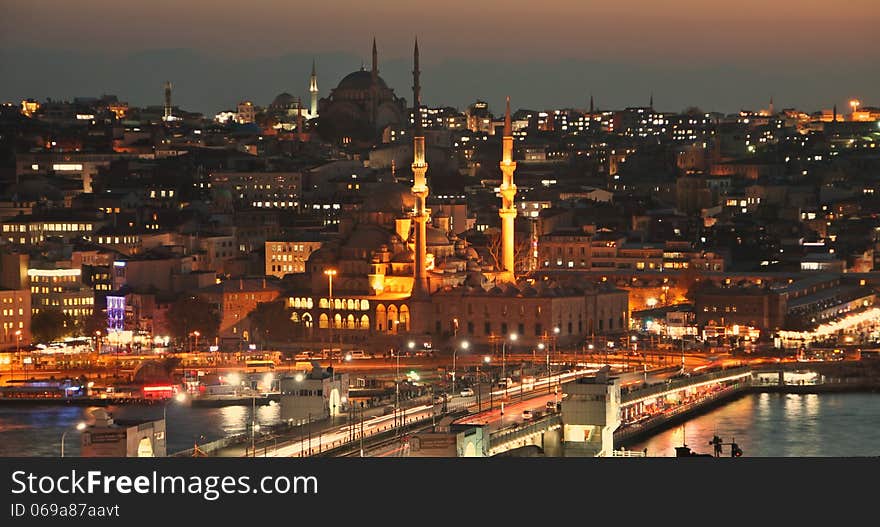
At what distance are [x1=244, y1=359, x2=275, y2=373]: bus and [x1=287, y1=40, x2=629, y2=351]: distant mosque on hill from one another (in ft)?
4.04

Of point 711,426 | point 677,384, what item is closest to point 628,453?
point 711,426

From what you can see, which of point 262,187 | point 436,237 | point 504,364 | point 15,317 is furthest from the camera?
point 262,187

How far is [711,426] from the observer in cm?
1828

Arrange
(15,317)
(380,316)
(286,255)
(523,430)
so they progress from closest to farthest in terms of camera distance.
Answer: (523,430) < (380,316) < (15,317) < (286,255)

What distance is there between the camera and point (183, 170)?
32.6m

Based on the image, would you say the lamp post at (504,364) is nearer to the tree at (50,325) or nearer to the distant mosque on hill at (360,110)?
the tree at (50,325)

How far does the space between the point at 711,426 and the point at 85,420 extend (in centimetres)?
463

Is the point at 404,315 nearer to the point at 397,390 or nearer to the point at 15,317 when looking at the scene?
the point at 15,317

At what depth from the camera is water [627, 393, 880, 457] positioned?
1664 centimetres
